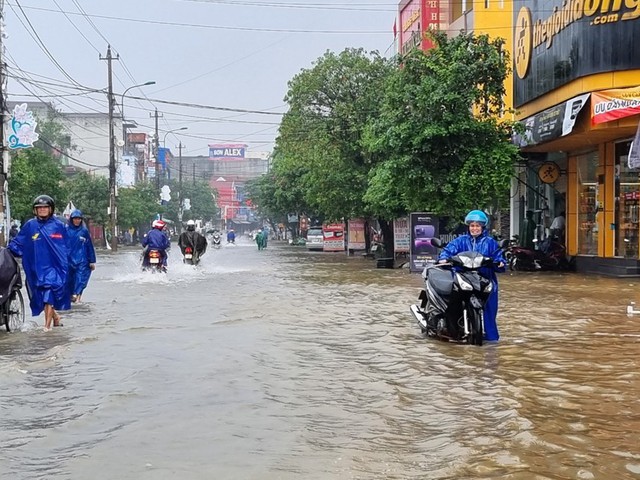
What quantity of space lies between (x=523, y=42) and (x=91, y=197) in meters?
37.6

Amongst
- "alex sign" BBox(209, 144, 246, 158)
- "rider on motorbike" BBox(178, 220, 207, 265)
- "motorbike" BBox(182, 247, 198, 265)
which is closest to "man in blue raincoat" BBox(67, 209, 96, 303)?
"rider on motorbike" BBox(178, 220, 207, 265)

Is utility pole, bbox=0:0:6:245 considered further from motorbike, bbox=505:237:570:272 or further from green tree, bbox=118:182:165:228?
green tree, bbox=118:182:165:228

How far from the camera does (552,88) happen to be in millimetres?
21578

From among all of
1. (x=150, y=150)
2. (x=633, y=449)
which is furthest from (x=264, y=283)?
(x=150, y=150)

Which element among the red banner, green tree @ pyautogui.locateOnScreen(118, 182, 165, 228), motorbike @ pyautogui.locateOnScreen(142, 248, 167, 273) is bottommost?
motorbike @ pyautogui.locateOnScreen(142, 248, 167, 273)

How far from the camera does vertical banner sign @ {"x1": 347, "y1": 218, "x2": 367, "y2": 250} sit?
44.3 metres

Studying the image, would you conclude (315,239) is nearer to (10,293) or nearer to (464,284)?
(10,293)

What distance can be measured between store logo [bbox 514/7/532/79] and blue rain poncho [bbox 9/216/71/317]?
17.1 metres

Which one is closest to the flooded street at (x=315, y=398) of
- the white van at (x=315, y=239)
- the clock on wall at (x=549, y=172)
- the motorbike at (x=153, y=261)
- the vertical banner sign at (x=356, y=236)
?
the motorbike at (x=153, y=261)

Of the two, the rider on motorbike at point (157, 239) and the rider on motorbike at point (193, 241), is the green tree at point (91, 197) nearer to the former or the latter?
the rider on motorbike at point (193, 241)

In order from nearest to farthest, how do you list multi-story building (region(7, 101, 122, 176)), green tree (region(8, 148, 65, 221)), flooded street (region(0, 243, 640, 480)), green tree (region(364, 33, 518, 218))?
flooded street (region(0, 243, 640, 480)) → green tree (region(364, 33, 518, 218)) → green tree (region(8, 148, 65, 221)) → multi-story building (region(7, 101, 122, 176))

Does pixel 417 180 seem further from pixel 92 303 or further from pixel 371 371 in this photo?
pixel 371 371

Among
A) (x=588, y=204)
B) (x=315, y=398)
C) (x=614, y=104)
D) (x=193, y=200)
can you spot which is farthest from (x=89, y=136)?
(x=315, y=398)

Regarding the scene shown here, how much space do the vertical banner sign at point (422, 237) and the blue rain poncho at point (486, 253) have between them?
43.7 ft
